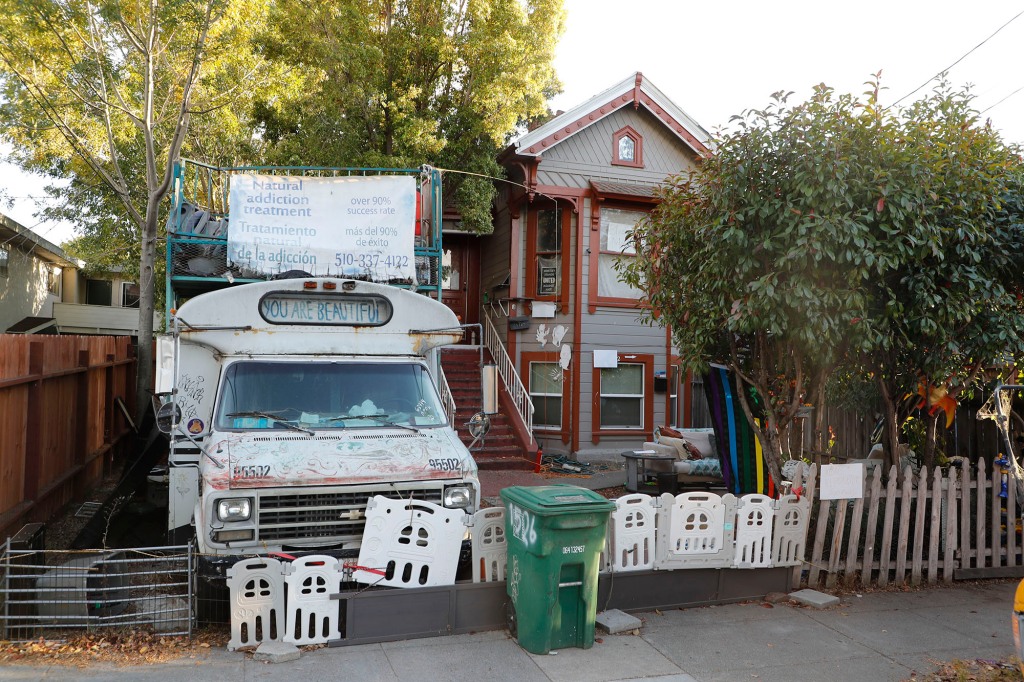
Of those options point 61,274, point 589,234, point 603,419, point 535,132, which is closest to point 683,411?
point 603,419

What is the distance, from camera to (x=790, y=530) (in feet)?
21.3

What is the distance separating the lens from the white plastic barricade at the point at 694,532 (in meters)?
6.07

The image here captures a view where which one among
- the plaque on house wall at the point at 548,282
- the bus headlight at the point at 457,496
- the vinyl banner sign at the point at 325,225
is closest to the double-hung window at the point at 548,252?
the plaque on house wall at the point at 548,282

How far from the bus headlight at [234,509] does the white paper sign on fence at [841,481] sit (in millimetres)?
4702

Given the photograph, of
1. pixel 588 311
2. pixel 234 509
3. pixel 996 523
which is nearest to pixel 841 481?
pixel 996 523

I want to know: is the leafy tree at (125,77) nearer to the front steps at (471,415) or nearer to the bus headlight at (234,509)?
the front steps at (471,415)

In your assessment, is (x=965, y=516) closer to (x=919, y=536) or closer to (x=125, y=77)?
(x=919, y=536)

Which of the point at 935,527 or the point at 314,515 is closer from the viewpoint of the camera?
the point at 314,515

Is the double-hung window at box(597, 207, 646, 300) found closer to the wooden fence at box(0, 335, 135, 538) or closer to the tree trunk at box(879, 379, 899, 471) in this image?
the tree trunk at box(879, 379, 899, 471)

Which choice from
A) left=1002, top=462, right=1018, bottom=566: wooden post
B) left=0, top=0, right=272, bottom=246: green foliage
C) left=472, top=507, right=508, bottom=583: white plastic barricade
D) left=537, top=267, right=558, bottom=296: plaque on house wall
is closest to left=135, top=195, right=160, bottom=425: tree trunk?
left=0, top=0, right=272, bottom=246: green foliage

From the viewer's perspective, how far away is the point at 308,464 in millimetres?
5402

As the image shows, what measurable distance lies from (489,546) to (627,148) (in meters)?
11.5

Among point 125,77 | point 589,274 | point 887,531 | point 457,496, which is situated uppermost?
point 125,77

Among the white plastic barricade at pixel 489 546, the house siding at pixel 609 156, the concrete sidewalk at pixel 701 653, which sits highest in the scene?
the house siding at pixel 609 156
